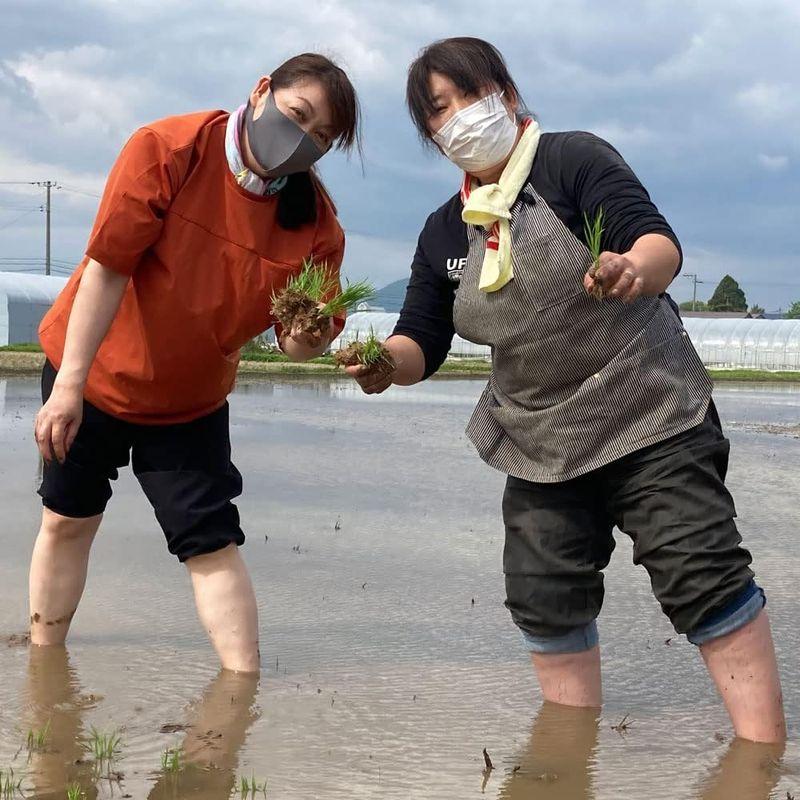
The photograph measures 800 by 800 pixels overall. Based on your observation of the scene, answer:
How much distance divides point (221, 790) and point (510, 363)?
131cm

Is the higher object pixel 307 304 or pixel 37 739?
pixel 307 304

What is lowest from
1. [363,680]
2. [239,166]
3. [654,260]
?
[363,680]

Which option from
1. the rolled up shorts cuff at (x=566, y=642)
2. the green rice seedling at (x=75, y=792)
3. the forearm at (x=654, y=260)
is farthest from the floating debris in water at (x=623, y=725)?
the green rice seedling at (x=75, y=792)

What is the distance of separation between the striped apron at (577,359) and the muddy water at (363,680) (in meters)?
0.75

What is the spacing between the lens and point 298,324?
126 inches

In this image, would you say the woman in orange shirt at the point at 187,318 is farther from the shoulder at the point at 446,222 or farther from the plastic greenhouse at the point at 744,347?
the plastic greenhouse at the point at 744,347

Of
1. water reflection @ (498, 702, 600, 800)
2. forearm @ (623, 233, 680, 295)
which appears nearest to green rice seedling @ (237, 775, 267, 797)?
water reflection @ (498, 702, 600, 800)

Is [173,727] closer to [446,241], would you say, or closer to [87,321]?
[87,321]

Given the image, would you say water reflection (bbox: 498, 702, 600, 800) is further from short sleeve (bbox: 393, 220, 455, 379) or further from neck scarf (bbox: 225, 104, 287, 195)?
neck scarf (bbox: 225, 104, 287, 195)

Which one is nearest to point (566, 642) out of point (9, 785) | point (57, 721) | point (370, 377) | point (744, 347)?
point (370, 377)

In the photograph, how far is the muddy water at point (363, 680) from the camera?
110 inches

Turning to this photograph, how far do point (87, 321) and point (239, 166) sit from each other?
0.62 meters

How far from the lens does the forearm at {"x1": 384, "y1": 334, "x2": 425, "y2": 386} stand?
11.1 feet

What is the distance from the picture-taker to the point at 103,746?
110 inches
